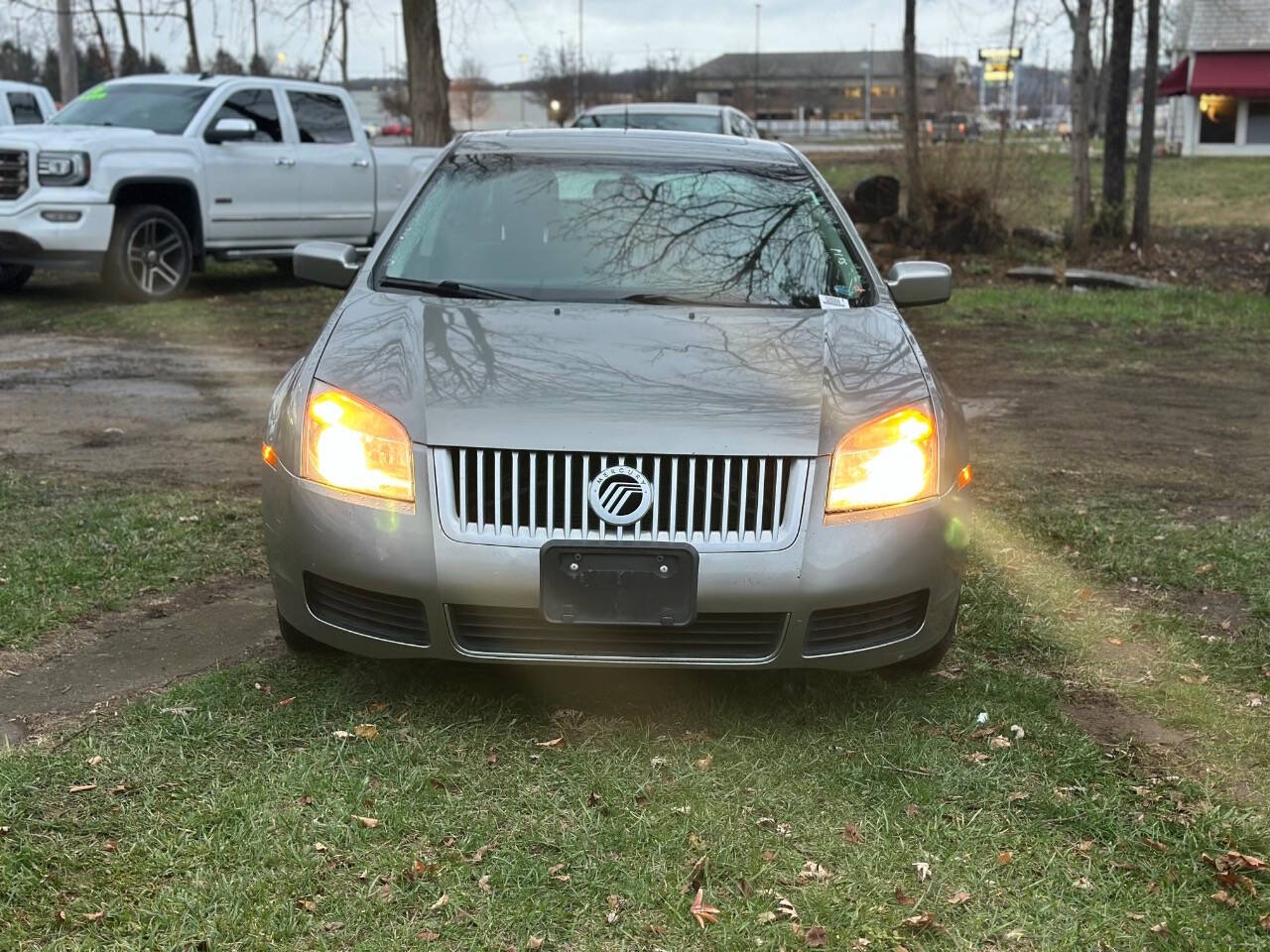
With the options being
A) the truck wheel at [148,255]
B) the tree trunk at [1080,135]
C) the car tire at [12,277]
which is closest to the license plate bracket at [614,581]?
the truck wheel at [148,255]

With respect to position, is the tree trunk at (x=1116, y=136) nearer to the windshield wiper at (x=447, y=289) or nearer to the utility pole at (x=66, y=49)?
the windshield wiper at (x=447, y=289)

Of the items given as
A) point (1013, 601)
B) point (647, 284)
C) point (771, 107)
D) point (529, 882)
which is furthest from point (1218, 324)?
point (771, 107)

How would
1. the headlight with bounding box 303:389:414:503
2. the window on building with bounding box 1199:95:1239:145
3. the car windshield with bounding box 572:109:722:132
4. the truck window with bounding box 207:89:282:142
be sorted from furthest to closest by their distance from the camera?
the window on building with bounding box 1199:95:1239:145 → the car windshield with bounding box 572:109:722:132 → the truck window with bounding box 207:89:282:142 → the headlight with bounding box 303:389:414:503

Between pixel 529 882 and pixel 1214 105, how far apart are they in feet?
173

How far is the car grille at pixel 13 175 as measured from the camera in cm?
1133

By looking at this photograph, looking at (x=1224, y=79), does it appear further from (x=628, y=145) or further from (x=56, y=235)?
(x=628, y=145)

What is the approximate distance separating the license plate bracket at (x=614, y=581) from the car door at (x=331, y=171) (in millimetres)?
10837

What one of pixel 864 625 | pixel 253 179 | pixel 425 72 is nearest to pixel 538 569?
pixel 864 625

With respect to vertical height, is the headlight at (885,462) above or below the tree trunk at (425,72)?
below

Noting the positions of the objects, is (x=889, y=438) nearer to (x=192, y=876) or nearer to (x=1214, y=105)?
(x=192, y=876)

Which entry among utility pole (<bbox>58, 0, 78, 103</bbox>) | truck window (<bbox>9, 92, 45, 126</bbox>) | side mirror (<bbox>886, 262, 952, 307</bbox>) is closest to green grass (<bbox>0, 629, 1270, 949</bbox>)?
side mirror (<bbox>886, 262, 952, 307</bbox>)

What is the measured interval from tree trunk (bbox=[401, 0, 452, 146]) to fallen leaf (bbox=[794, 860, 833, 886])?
1461 centimetres

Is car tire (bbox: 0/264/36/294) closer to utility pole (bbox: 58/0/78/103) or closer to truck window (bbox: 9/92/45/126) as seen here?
truck window (bbox: 9/92/45/126)

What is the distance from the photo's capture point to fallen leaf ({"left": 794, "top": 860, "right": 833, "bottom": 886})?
297 centimetres
